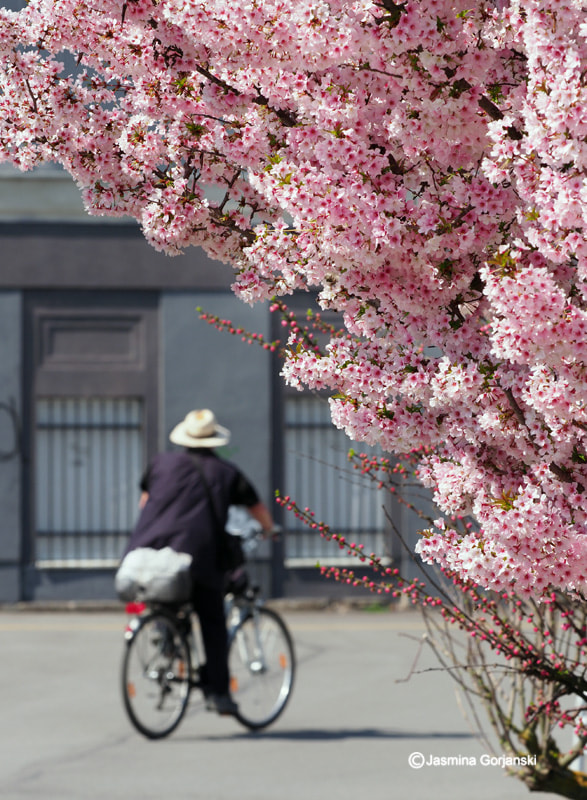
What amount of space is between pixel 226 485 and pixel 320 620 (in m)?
7.11

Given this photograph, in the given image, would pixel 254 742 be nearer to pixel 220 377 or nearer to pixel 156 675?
pixel 156 675

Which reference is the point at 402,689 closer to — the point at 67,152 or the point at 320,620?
the point at 320,620

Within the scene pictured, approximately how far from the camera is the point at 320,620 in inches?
610

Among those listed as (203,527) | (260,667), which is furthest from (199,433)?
(260,667)

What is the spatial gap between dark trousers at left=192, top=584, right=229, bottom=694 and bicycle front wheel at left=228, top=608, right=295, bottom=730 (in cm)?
33

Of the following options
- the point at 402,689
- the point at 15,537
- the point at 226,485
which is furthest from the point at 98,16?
the point at 15,537

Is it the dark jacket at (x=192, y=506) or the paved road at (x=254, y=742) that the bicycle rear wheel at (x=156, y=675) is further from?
the dark jacket at (x=192, y=506)

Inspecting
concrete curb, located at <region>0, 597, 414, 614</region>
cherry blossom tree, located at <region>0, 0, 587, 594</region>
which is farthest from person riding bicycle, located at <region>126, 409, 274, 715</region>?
concrete curb, located at <region>0, 597, 414, 614</region>

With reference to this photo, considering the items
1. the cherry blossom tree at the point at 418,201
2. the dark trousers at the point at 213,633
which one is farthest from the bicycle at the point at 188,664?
the cherry blossom tree at the point at 418,201

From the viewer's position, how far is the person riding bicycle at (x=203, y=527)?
8.52m

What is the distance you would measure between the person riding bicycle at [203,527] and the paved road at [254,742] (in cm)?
53

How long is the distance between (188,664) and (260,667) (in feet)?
1.82

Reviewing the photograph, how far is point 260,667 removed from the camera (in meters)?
9.02

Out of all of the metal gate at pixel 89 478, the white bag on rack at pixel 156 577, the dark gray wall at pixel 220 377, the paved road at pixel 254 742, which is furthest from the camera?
the metal gate at pixel 89 478
